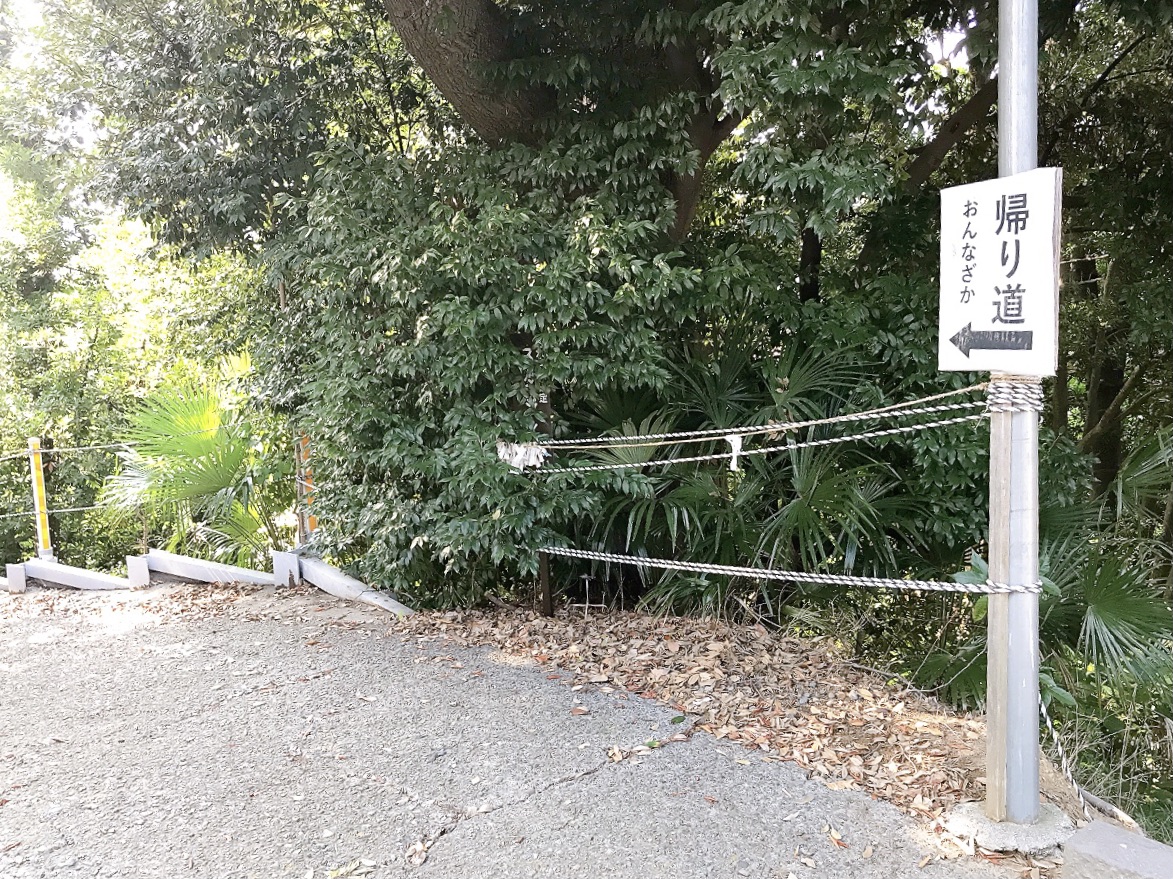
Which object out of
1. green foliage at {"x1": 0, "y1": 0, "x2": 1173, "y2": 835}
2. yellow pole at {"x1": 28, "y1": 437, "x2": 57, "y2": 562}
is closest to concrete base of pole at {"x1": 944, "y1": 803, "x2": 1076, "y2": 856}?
green foliage at {"x1": 0, "y1": 0, "x2": 1173, "y2": 835}

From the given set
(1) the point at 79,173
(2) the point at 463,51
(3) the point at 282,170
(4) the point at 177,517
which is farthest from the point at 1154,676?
(1) the point at 79,173

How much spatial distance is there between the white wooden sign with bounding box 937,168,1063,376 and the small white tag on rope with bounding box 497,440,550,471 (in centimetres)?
254

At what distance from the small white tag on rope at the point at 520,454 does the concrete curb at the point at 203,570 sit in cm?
284

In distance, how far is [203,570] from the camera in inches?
272

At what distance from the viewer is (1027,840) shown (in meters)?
2.73

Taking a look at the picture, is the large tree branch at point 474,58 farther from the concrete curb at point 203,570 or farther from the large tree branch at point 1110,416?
the large tree branch at point 1110,416

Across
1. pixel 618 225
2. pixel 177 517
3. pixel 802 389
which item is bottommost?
pixel 177 517

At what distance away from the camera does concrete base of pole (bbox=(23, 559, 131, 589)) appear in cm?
728

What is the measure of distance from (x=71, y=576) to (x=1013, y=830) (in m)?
7.57

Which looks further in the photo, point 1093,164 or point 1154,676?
point 1093,164

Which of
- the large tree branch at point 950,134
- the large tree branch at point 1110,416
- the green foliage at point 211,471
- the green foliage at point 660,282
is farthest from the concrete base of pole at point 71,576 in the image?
the large tree branch at point 1110,416

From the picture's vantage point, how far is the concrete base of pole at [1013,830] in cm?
272

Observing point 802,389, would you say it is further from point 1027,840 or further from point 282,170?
point 282,170

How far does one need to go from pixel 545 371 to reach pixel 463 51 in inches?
81.1
